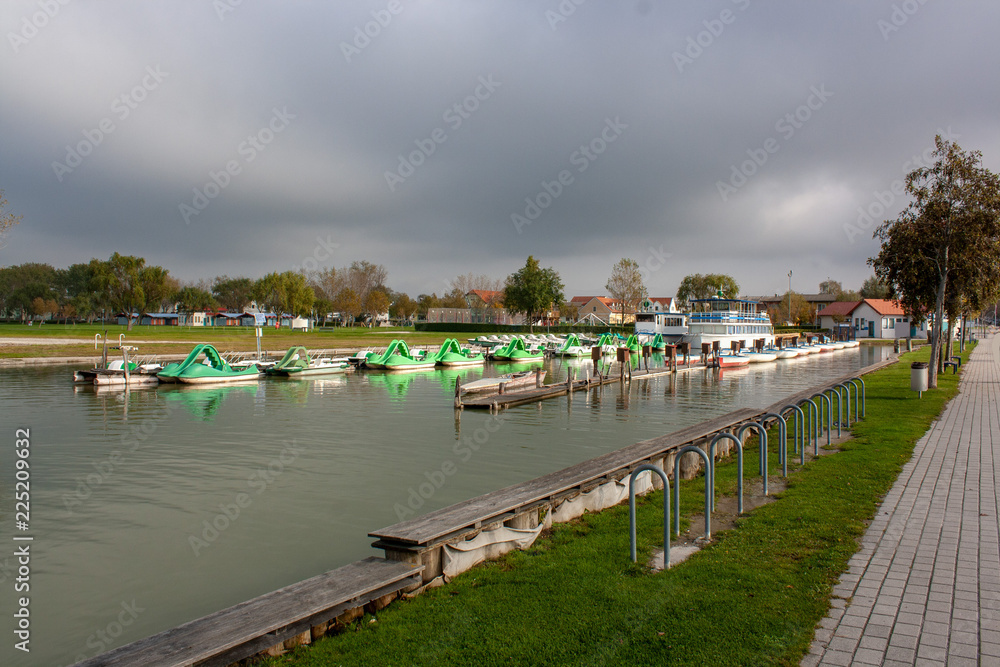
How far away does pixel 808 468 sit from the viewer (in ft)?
35.5

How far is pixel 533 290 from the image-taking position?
306ft

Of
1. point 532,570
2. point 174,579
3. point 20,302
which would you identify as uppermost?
point 20,302

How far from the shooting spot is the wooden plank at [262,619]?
464 centimetres

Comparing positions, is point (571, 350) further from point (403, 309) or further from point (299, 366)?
point (403, 309)

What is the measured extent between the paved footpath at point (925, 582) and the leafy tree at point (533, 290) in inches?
3290

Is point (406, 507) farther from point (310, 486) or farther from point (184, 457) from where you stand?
point (184, 457)

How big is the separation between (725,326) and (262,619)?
207 feet

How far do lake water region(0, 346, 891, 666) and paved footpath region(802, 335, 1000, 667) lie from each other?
6.03 meters

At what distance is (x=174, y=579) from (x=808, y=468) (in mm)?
9968

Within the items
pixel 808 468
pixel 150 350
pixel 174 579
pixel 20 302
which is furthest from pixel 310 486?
pixel 20 302

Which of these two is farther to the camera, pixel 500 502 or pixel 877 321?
pixel 877 321

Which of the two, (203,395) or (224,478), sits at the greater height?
(203,395)

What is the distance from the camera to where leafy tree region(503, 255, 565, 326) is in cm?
9350

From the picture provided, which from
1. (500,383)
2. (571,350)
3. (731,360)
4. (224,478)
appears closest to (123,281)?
(571,350)
